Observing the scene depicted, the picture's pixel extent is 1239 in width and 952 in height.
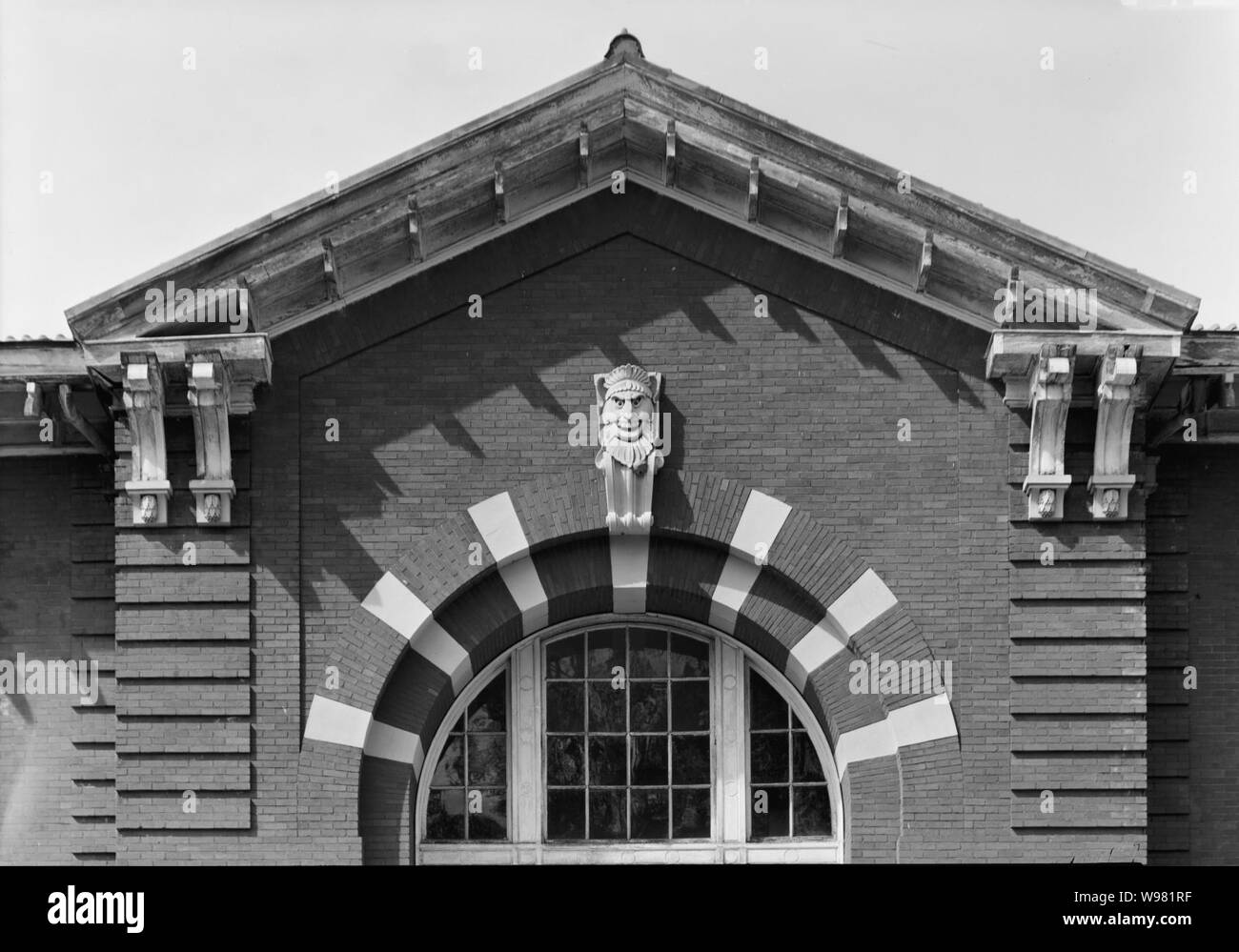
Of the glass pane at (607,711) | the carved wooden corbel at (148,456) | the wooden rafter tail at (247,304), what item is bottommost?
the glass pane at (607,711)

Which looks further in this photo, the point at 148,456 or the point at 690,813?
the point at 690,813

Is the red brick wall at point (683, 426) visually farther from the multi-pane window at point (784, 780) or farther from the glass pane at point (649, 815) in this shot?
the glass pane at point (649, 815)

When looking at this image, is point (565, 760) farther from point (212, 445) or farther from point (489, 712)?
point (212, 445)

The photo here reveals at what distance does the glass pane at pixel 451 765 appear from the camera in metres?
18.6

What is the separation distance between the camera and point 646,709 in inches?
733

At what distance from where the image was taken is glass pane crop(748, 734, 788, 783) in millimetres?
18625

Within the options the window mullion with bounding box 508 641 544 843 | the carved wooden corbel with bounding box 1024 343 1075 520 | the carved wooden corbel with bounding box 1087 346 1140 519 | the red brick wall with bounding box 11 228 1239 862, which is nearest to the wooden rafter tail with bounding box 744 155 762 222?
the red brick wall with bounding box 11 228 1239 862

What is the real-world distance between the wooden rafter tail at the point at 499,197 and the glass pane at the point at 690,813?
5.28 metres

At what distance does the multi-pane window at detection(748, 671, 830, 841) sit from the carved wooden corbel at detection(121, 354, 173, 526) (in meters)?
5.45

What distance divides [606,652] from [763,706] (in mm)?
1493

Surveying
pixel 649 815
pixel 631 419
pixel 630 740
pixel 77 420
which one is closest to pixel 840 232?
pixel 631 419

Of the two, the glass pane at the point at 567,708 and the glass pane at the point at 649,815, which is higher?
the glass pane at the point at 567,708

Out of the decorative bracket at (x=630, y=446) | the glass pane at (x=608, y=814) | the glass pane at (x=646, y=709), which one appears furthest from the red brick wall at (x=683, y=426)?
the glass pane at (x=608, y=814)
